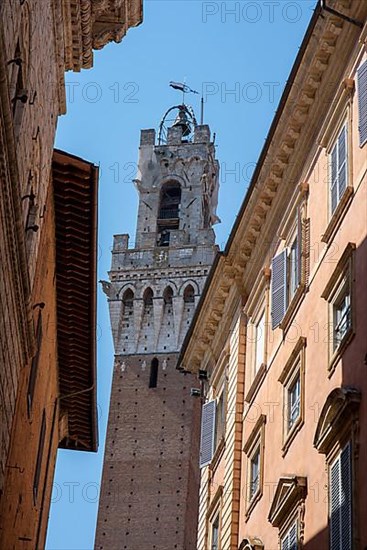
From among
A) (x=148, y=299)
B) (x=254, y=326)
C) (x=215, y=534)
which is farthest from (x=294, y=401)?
(x=148, y=299)

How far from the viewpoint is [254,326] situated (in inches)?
829

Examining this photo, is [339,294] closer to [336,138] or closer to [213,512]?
[336,138]

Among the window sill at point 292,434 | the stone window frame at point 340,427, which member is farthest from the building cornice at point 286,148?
the stone window frame at point 340,427

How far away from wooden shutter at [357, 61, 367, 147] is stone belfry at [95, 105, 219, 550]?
1739 inches

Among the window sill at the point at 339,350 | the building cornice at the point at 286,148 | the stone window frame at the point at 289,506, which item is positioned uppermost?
the building cornice at the point at 286,148

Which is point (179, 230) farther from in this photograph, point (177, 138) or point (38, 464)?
point (38, 464)

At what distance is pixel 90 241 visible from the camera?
70.7ft

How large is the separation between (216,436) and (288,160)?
5965 millimetres

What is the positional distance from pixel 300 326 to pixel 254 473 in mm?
3063

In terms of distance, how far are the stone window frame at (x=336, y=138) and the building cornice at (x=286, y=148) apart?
418 millimetres

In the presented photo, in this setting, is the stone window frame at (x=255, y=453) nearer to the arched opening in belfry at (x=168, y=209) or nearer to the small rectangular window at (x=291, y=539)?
the small rectangular window at (x=291, y=539)

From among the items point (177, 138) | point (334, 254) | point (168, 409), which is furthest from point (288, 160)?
point (177, 138)

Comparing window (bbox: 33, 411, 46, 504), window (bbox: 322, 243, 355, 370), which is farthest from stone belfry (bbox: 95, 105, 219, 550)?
window (bbox: 322, 243, 355, 370)

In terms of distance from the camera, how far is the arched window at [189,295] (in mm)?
65625
